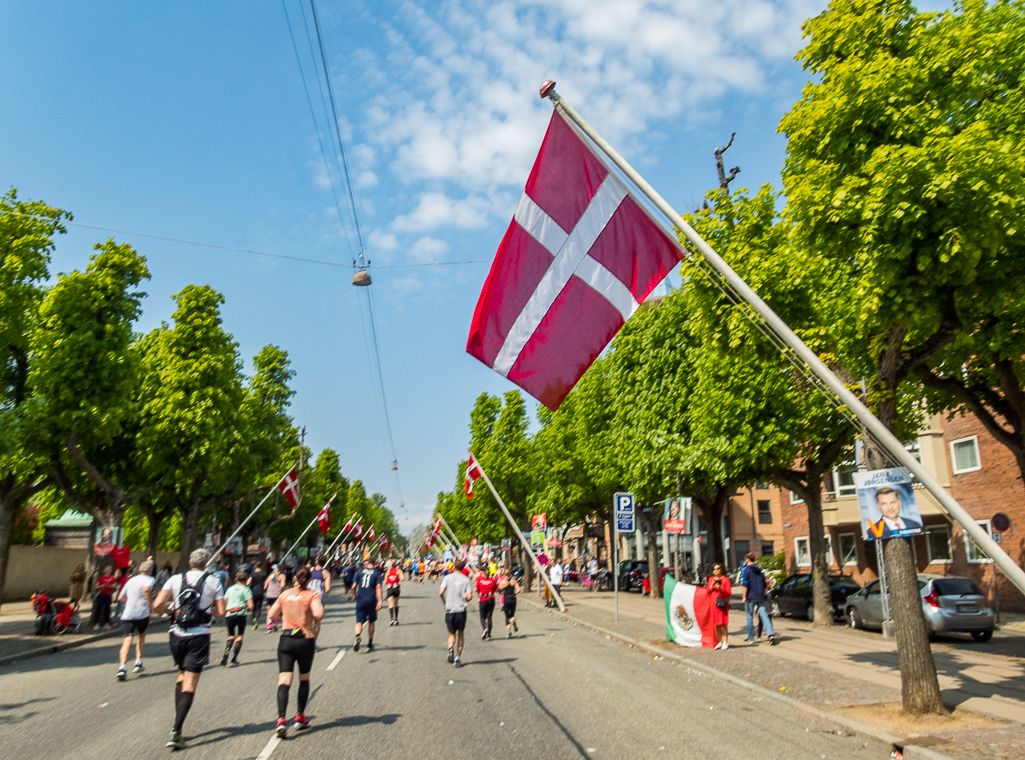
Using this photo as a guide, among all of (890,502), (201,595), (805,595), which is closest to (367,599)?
(201,595)

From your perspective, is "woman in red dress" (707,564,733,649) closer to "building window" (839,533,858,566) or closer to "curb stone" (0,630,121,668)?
"curb stone" (0,630,121,668)

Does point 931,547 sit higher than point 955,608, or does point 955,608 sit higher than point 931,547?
point 931,547

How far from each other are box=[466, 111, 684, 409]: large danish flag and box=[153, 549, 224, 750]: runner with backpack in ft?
13.5

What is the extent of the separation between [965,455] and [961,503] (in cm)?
192

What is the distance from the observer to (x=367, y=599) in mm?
16562

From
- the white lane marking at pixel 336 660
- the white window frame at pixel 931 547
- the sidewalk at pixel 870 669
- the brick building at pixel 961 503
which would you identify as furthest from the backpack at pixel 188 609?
the white window frame at pixel 931 547

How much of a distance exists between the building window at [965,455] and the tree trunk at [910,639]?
72.2ft

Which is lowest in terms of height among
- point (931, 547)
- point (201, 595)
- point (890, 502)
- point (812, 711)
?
point (812, 711)

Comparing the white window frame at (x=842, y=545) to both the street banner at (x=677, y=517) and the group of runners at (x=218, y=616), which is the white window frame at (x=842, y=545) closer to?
the street banner at (x=677, y=517)

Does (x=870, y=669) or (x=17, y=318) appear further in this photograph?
(x=17, y=318)

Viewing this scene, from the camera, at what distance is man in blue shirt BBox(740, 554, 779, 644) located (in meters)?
16.9

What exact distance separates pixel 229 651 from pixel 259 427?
1208 inches

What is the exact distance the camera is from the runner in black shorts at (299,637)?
8.15 meters

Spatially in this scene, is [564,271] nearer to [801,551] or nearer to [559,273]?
[559,273]
